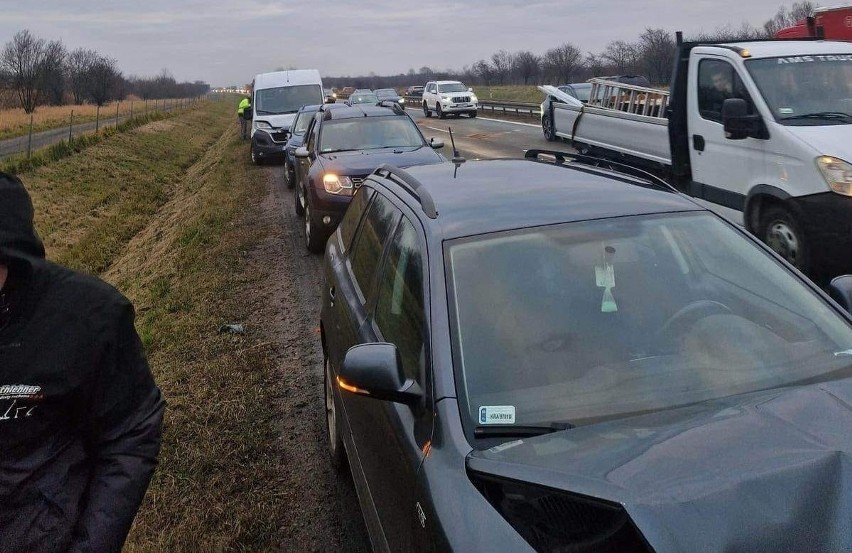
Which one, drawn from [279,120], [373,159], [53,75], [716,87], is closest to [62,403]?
[716,87]

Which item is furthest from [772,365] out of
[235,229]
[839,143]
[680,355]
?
[235,229]

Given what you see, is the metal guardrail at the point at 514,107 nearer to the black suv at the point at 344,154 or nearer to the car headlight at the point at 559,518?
the black suv at the point at 344,154

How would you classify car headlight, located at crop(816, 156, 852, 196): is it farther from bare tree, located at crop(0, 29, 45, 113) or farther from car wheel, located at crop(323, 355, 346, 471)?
bare tree, located at crop(0, 29, 45, 113)

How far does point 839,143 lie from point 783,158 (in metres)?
0.50

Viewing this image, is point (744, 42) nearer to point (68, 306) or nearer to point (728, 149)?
point (728, 149)

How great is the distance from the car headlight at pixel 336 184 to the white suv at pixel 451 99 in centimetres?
2911

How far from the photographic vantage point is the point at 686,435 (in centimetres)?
211

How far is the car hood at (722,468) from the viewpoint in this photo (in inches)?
67.4

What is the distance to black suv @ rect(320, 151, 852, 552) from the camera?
6.15ft

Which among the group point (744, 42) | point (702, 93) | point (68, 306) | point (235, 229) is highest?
point (744, 42)

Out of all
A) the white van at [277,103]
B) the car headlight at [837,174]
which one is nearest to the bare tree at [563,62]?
the white van at [277,103]

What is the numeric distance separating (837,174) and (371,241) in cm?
449

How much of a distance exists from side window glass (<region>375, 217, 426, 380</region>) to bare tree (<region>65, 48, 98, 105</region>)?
87.0m

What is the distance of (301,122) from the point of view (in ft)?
55.0
